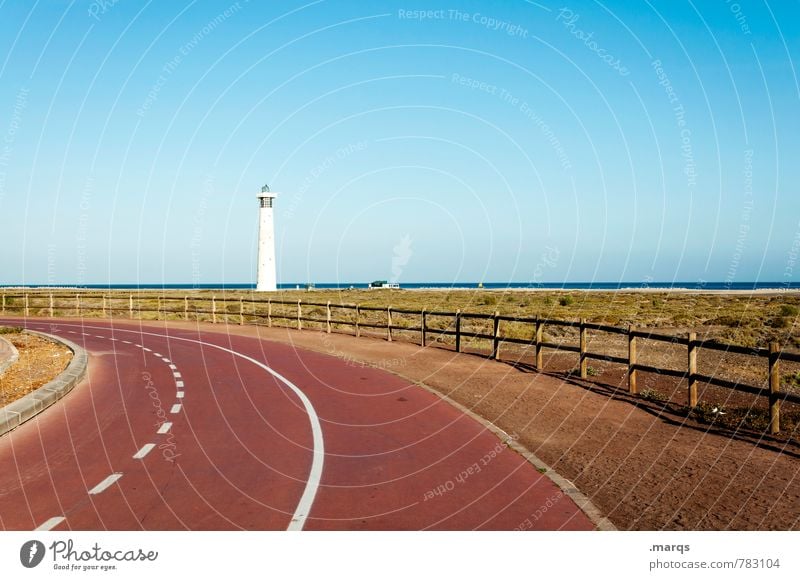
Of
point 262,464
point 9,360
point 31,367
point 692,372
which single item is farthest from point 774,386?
point 9,360

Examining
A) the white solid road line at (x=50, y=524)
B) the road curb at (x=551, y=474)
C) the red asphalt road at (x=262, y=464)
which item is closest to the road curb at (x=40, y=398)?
the red asphalt road at (x=262, y=464)

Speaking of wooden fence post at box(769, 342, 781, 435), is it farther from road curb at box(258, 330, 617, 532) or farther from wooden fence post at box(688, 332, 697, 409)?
road curb at box(258, 330, 617, 532)

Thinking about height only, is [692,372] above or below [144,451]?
above

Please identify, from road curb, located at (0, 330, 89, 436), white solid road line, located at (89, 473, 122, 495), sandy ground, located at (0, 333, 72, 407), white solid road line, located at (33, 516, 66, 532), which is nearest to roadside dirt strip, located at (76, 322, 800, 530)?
white solid road line, located at (33, 516, 66, 532)

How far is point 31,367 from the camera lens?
62.5 feet

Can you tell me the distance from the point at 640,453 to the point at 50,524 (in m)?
7.53

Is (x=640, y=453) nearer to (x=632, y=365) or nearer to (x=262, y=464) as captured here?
(x=262, y=464)

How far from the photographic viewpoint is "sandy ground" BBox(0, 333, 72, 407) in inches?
588

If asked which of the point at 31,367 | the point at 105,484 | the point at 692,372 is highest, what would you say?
the point at 692,372

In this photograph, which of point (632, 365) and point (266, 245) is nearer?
point (632, 365)

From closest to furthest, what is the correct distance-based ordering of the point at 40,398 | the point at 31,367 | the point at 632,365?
the point at 40,398 < the point at 632,365 < the point at 31,367

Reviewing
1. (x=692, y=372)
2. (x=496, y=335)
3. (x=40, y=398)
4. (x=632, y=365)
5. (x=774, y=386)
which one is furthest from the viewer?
(x=496, y=335)

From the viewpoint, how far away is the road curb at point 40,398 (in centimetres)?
1170
